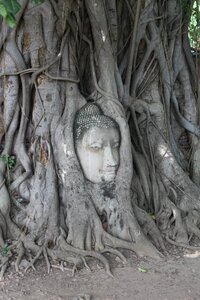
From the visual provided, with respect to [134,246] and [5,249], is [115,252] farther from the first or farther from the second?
[5,249]

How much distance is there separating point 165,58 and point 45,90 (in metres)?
1.43

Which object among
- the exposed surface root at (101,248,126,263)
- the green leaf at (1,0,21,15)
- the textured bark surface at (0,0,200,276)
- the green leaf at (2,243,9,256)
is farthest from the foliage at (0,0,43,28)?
the exposed surface root at (101,248,126,263)

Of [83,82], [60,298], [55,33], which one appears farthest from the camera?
[83,82]

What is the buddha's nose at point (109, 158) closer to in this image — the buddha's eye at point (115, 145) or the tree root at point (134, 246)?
the buddha's eye at point (115, 145)

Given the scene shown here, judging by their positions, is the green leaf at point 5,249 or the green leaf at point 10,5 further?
the green leaf at point 5,249

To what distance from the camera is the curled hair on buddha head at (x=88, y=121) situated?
4.28 metres

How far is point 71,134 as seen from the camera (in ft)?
13.8

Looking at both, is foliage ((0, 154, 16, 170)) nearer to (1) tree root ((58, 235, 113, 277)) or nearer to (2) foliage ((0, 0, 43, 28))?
(1) tree root ((58, 235, 113, 277))

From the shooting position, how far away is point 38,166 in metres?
4.26

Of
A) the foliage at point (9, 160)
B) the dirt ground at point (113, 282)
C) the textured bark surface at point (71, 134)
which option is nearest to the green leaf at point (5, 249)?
the textured bark surface at point (71, 134)

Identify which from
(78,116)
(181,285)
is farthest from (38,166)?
(181,285)

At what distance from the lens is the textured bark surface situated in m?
4.10

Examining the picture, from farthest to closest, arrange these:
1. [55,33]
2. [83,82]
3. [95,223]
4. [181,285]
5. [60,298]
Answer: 1. [83,82]
2. [55,33]
3. [95,223]
4. [181,285]
5. [60,298]

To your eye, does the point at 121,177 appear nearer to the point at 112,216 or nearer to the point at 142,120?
the point at 112,216
